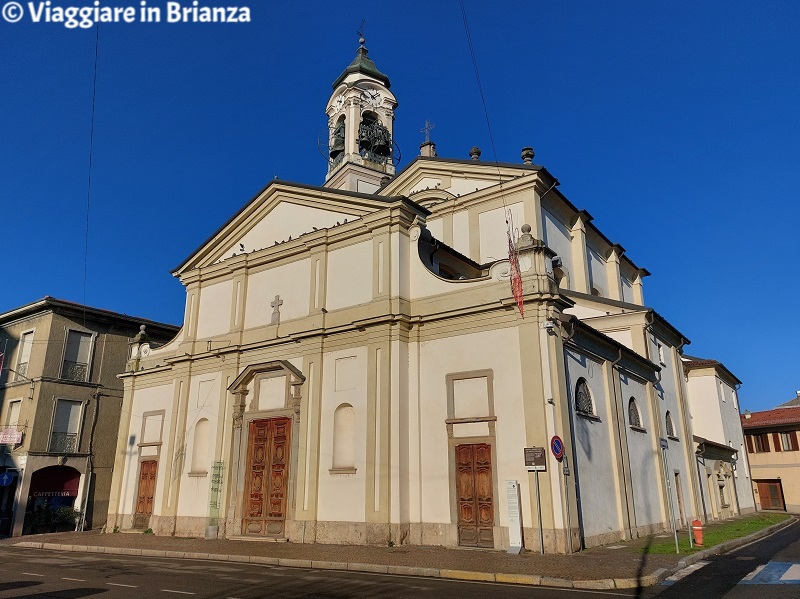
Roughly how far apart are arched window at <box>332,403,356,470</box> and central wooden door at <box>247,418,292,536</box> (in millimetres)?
1949

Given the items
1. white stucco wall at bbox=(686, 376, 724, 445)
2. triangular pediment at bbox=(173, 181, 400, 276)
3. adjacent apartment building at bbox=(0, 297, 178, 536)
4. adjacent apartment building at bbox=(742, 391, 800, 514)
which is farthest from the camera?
adjacent apartment building at bbox=(742, 391, 800, 514)

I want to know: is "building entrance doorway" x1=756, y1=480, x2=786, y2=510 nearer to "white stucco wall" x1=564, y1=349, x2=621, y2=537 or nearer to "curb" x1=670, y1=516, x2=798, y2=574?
"curb" x1=670, y1=516, x2=798, y2=574

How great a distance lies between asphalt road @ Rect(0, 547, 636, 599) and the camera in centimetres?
906

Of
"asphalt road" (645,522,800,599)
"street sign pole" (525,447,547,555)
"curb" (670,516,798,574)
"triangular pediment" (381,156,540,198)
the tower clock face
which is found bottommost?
"asphalt road" (645,522,800,599)

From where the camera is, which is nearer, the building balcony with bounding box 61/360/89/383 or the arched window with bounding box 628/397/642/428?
the arched window with bounding box 628/397/642/428

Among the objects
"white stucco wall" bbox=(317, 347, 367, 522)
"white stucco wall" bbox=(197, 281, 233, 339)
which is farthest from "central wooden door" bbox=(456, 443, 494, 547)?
"white stucco wall" bbox=(197, 281, 233, 339)

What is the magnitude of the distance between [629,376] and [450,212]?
9007mm

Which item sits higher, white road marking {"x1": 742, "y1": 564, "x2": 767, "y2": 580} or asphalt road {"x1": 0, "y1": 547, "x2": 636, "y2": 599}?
white road marking {"x1": 742, "y1": 564, "x2": 767, "y2": 580}

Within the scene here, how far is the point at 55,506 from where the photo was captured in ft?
89.7

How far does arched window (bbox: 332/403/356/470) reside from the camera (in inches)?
693

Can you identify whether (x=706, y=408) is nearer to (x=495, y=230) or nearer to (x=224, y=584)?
(x=495, y=230)

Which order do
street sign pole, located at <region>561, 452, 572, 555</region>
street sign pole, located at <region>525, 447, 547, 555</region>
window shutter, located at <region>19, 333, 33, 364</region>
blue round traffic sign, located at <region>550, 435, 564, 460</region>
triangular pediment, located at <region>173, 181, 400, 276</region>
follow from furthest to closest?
window shutter, located at <region>19, 333, 33, 364</region>
triangular pediment, located at <region>173, 181, 400, 276</region>
street sign pole, located at <region>525, 447, 547, 555</region>
blue round traffic sign, located at <region>550, 435, 564, 460</region>
street sign pole, located at <region>561, 452, 572, 555</region>

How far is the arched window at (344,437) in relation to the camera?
17609 mm

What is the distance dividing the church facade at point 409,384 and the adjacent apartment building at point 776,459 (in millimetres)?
23413
